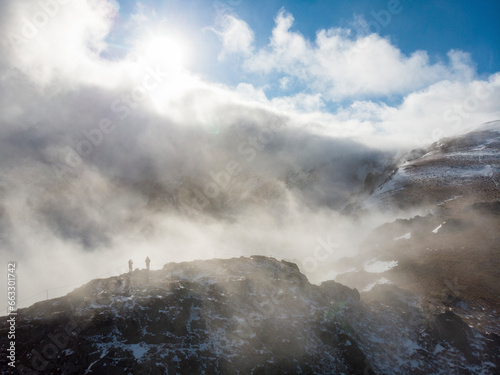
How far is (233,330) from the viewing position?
22203 millimetres

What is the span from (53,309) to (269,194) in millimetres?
119875

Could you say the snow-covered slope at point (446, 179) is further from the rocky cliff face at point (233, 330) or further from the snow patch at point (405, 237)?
the rocky cliff face at point (233, 330)

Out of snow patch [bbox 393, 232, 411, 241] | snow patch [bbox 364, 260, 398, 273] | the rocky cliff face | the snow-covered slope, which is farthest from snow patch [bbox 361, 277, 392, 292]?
the snow-covered slope

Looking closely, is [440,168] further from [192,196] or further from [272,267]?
[192,196]

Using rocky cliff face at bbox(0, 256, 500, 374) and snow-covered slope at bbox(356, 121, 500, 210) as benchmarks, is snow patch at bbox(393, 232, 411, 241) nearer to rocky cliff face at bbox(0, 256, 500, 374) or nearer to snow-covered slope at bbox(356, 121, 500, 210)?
snow-covered slope at bbox(356, 121, 500, 210)

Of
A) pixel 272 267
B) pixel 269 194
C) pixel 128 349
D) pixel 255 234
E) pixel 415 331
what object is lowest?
pixel 415 331

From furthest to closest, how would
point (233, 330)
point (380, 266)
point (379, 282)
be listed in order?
point (380, 266) → point (379, 282) → point (233, 330)

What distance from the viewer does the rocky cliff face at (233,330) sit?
18.3 meters

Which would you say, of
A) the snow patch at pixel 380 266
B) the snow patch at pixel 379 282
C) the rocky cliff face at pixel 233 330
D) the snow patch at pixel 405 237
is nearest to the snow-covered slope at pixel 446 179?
the snow patch at pixel 405 237

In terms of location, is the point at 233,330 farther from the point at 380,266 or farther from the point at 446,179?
the point at 446,179

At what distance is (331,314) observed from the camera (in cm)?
2602

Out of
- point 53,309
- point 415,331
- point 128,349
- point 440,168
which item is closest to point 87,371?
point 128,349

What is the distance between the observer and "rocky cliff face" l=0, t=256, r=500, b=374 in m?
18.3

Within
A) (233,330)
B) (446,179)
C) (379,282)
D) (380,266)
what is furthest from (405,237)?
(233,330)
